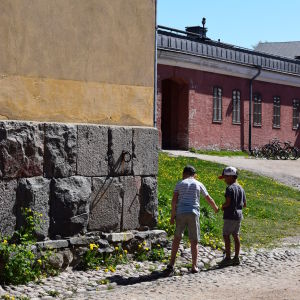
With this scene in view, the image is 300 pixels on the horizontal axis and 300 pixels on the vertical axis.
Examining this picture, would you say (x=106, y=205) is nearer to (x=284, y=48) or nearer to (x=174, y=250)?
(x=174, y=250)

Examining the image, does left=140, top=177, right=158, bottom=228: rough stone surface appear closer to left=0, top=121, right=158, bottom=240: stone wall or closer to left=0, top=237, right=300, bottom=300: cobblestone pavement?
left=0, top=121, right=158, bottom=240: stone wall

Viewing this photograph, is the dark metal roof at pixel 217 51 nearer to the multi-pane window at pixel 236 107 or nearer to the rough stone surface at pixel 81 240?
the multi-pane window at pixel 236 107

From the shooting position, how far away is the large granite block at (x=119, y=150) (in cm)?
1039

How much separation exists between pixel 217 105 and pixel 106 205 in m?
21.2

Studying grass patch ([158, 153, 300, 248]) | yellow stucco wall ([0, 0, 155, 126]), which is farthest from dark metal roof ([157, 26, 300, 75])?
yellow stucco wall ([0, 0, 155, 126])

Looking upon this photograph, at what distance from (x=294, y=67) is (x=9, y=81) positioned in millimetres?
29325

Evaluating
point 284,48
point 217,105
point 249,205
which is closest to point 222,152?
point 217,105

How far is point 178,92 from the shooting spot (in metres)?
29.4

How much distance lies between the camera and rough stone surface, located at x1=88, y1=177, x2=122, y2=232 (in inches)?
402

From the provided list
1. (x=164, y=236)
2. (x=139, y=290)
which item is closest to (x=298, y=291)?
(x=139, y=290)

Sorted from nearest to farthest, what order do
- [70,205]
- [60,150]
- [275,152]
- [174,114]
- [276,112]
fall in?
[60,150]
[70,205]
[174,114]
[275,152]
[276,112]

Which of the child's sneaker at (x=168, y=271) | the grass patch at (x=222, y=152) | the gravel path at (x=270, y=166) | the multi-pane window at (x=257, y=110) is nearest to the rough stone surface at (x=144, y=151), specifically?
the child's sneaker at (x=168, y=271)

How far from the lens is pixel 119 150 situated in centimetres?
1051

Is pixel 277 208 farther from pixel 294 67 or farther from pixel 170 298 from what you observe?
pixel 294 67
